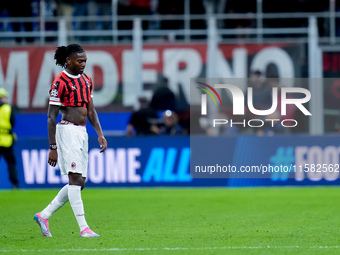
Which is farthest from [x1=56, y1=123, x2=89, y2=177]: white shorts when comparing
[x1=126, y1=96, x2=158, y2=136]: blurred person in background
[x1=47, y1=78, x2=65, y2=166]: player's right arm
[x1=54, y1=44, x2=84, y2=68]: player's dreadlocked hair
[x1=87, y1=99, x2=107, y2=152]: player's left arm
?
[x1=126, y1=96, x2=158, y2=136]: blurred person in background

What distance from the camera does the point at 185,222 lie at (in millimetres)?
11102

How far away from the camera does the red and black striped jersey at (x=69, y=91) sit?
9016mm

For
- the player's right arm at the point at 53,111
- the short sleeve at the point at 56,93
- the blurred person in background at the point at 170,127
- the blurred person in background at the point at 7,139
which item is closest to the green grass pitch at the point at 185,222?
the blurred person in background at the point at 7,139

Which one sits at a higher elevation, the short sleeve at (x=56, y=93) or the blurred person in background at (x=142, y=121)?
the short sleeve at (x=56, y=93)

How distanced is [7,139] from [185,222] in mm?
7699

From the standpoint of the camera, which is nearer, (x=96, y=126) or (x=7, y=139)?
(x=96, y=126)

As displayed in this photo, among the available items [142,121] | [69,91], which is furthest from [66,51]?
[142,121]

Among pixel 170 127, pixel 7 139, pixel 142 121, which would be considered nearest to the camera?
pixel 7 139

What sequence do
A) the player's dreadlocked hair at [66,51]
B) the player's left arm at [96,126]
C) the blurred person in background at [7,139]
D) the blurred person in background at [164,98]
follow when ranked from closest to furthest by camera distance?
the player's dreadlocked hair at [66,51], the player's left arm at [96,126], the blurred person in background at [7,139], the blurred person in background at [164,98]

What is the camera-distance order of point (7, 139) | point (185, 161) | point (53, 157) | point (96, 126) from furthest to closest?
1. point (185, 161)
2. point (7, 139)
3. point (96, 126)
4. point (53, 157)

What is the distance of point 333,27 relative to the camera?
21.0m

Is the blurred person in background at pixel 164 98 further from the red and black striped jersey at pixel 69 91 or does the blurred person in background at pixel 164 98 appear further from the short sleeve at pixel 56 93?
the short sleeve at pixel 56 93

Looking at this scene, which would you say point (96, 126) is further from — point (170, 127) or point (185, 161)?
point (170, 127)

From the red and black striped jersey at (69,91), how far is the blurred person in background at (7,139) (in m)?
8.80
